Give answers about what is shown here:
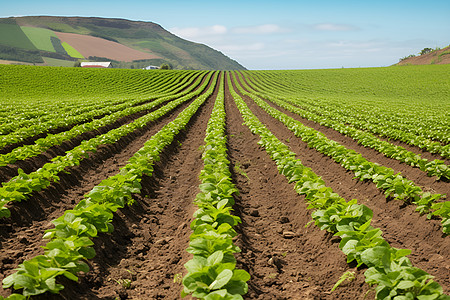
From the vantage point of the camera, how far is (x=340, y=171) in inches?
369

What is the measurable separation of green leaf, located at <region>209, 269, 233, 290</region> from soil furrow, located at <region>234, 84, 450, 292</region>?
3.00 m

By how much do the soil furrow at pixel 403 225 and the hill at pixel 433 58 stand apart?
351 ft

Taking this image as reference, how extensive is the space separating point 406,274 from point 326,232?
2095 mm

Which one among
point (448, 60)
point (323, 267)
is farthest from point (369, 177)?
point (448, 60)

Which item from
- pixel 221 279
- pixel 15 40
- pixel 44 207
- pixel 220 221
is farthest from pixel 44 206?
pixel 15 40

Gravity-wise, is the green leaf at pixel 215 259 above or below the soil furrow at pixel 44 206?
above

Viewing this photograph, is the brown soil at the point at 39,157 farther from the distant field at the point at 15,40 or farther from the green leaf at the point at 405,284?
the distant field at the point at 15,40

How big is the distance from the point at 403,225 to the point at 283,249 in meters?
2.62

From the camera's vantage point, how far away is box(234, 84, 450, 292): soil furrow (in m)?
4.58

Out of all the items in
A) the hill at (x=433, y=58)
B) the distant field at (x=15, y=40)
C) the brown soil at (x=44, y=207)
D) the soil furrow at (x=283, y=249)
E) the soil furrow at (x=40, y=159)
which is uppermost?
the distant field at (x=15, y=40)

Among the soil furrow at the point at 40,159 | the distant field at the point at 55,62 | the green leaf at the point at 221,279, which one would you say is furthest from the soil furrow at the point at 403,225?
the distant field at the point at 55,62

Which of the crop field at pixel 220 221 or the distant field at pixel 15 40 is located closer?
the crop field at pixel 220 221

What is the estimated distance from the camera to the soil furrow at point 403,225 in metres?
4.58

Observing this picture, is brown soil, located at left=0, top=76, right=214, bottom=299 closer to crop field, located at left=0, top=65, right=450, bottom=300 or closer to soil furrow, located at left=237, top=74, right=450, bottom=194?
crop field, located at left=0, top=65, right=450, bottom=300
